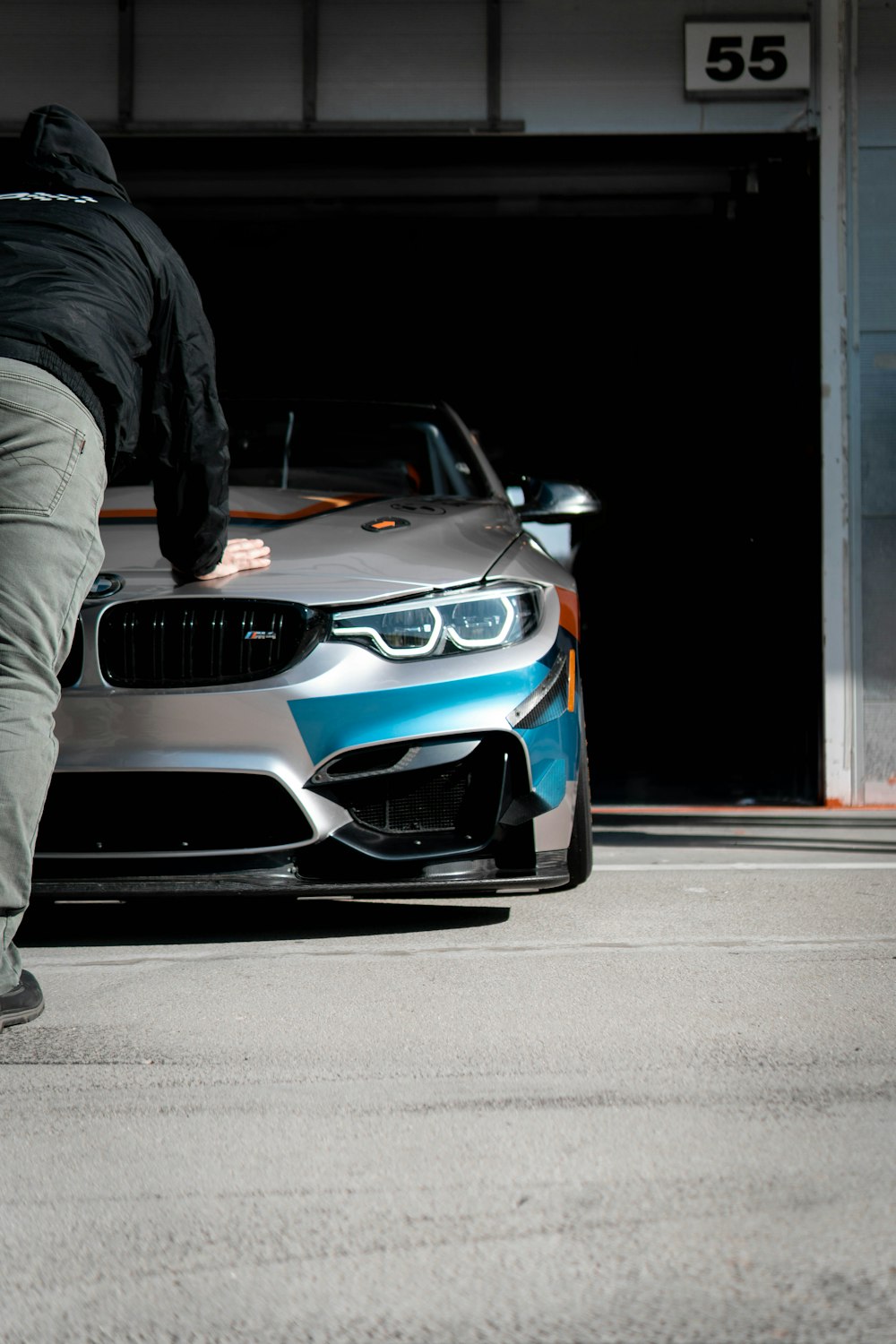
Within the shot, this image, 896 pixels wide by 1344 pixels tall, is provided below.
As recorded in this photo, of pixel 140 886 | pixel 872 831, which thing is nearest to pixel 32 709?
pixel 140 886

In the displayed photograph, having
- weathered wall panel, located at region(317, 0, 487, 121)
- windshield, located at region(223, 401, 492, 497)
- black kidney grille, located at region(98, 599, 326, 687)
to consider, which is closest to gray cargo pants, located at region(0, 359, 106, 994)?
black kidney grille, located at region(98, 599, 326, 687)

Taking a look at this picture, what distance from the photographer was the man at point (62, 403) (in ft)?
9.41

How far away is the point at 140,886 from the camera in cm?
352

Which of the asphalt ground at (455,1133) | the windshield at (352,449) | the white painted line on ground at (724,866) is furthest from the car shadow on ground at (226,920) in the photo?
the windshield at (352,449)

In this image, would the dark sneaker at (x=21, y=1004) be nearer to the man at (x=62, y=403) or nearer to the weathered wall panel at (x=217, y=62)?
the man at (x=62, y=403)

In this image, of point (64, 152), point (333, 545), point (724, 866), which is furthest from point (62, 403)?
point (724, 866)

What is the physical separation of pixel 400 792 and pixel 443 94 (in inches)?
203

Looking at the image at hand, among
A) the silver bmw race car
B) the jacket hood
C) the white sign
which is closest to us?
the jacket hood

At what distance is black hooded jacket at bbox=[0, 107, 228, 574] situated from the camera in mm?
2939

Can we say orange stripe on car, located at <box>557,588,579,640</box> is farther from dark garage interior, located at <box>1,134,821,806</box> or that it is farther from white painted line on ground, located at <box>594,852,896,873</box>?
dark garage interior, located at <box>1,134,821,806</box>

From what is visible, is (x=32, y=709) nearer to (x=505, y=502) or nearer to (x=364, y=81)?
(x=505, y=502)

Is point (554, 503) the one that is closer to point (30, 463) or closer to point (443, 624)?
point (443, 624)

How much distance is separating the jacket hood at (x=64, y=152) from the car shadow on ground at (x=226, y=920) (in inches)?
62.0

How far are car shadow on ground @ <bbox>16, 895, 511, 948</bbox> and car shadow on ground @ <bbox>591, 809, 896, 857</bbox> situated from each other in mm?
1747
